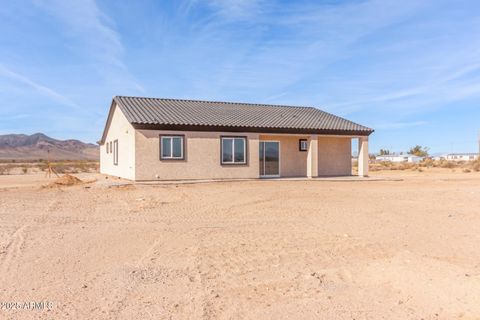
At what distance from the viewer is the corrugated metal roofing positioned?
20.0 m

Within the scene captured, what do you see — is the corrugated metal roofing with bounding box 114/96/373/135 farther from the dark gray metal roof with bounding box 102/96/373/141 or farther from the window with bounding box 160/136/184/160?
the window with bounding box 160/136/184/160

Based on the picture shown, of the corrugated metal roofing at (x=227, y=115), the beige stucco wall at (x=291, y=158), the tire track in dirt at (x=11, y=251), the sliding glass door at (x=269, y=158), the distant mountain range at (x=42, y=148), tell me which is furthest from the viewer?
the distant mountain range at (x=42, y=148)

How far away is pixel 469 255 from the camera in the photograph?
667 centimetres

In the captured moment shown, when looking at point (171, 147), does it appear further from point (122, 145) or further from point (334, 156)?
point (334, 156)

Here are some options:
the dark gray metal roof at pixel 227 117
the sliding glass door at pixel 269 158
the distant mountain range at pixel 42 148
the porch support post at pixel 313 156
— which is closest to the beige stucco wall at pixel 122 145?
the dark gray metal roof at pixel 227 117

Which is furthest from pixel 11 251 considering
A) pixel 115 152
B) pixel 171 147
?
pixel 115 152

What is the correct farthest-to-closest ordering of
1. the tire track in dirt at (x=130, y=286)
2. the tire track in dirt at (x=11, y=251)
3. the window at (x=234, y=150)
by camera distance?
the window at (x=234, y=150) < the tire track in dirt at (x=11, y=251) < the tire track in dirt at (x=130, y=286)

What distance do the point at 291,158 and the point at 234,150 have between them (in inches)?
148

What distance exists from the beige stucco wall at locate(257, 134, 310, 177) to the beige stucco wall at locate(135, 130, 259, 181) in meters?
2.15

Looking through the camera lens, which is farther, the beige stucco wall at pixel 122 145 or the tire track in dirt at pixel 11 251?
the beige stucco wall at pixel 122 145

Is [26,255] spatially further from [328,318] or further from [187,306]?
[328,318]

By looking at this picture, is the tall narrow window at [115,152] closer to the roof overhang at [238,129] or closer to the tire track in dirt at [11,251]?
the roof overhang at [238,129]

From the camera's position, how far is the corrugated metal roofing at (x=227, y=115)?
1998 centimetres

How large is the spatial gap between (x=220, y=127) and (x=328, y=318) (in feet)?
53.7
